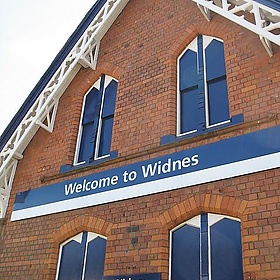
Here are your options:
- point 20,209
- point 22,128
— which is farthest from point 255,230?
point 22,128

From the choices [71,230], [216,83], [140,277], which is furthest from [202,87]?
[71,230]

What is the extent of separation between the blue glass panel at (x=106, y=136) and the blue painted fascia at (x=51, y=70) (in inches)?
75.2

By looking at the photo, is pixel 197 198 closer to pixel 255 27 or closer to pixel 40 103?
pixel 255 27

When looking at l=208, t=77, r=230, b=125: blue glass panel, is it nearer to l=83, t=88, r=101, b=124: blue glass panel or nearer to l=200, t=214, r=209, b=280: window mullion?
l=200, t=214, r=209, b=280: window mullion

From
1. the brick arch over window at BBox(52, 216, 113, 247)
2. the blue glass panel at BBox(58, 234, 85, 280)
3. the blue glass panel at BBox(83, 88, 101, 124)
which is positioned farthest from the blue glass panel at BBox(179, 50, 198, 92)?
the blue glass panel at BBox(58, 234, 85, 280)

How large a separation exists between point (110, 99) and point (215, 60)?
2.58 meters

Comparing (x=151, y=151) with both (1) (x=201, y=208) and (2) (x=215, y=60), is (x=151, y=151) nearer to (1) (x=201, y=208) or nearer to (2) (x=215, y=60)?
(1) (x=201, y=208)

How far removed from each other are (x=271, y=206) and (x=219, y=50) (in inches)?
133

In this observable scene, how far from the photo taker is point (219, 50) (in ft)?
24.3

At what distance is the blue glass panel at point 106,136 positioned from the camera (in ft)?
26.9

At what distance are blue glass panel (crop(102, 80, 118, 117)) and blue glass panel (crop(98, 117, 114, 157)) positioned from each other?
17 cm

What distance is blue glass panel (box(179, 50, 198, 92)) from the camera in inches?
296

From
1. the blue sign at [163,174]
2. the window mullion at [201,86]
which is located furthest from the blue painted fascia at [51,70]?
the window mullion at [201,86]

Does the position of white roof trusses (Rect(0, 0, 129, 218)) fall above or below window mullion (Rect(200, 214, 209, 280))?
above
